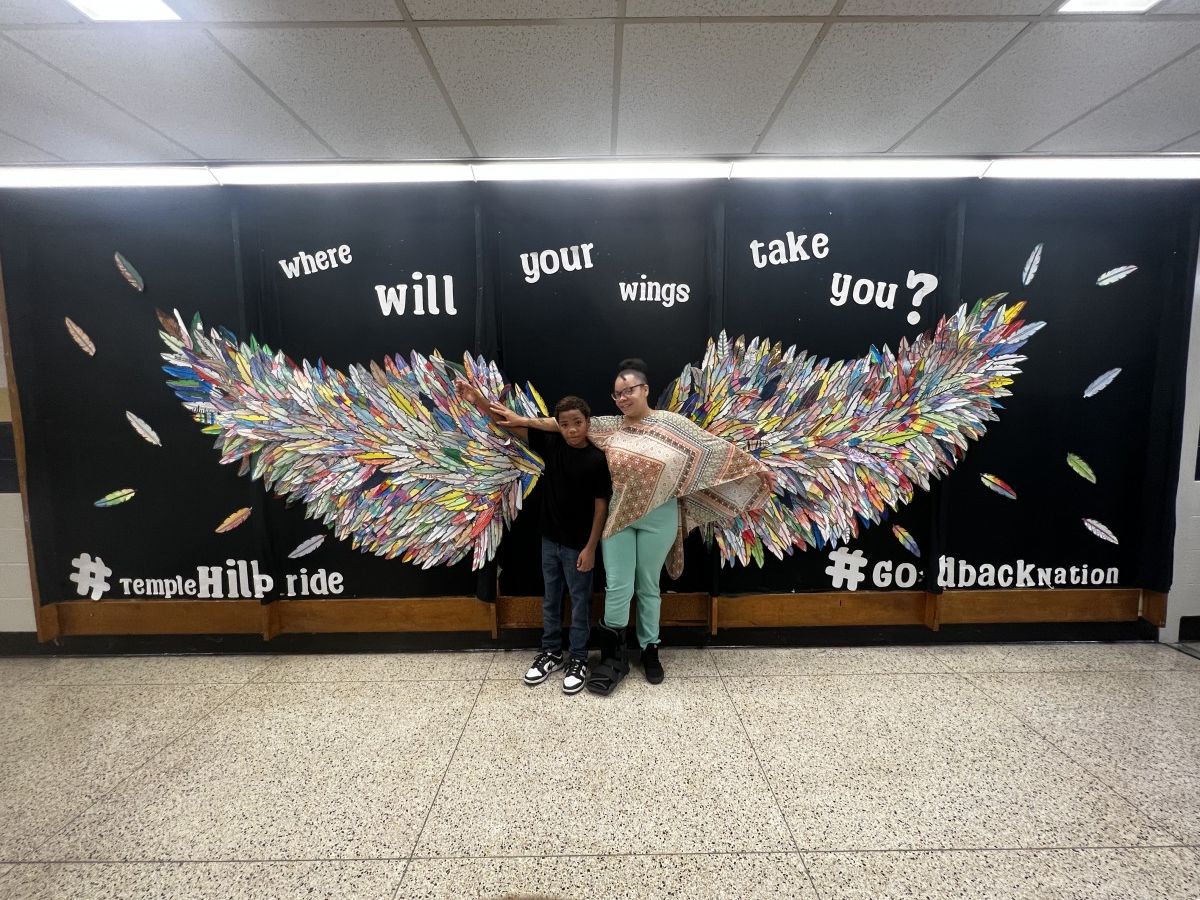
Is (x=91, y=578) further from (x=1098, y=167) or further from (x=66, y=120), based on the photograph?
(x=1098, y=167)

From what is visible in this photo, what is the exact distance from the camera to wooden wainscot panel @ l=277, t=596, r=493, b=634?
2598 mm

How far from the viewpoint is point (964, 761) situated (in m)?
1.75

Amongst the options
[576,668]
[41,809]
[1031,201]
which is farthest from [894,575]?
[41,809]

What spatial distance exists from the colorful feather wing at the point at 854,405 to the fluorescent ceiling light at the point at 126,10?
222 centimetres

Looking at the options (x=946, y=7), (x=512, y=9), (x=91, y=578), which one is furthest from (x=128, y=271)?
(x=946, y=7)

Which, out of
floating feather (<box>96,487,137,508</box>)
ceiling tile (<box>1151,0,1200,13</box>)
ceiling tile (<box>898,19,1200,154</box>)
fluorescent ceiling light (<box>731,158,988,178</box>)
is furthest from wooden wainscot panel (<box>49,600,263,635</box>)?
ceiling tile (<box>1151,0,1200,13</box>)

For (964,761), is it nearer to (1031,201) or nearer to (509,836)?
(509,836)

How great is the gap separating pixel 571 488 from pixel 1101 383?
2965 mm

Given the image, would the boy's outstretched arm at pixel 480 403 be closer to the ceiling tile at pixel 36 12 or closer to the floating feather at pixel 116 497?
the ceiling tile at pixel 36 12

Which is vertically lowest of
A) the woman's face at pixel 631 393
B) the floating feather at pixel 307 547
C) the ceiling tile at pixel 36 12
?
the floating feather at pixel 307 547

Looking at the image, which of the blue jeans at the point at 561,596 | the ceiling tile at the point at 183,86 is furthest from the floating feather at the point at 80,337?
the blue jeans at the point at 561,596

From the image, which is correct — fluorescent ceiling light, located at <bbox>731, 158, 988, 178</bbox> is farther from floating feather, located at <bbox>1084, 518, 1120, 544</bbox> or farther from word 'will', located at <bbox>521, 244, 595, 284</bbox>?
floating feather, located at <bbox>1084, 518, 1120, 544</bbox>

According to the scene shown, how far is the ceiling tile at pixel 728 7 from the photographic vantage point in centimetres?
137

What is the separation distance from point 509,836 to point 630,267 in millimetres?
2436
